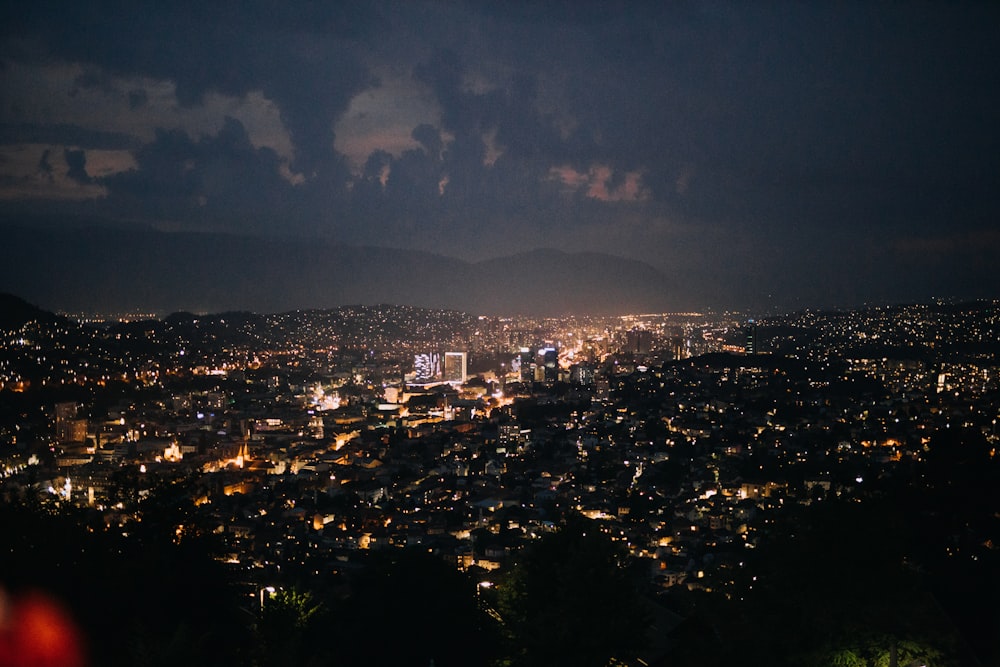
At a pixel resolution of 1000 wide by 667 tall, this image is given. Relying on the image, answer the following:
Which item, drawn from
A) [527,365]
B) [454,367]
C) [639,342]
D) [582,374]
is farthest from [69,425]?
[639,342]

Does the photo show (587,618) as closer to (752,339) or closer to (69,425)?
(69,425)

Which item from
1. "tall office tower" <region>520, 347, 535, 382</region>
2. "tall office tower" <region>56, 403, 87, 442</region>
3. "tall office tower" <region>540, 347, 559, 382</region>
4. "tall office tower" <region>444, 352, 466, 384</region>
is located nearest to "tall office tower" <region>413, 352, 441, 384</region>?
"tall office tower" <region>444, 352, 466, 384</region>

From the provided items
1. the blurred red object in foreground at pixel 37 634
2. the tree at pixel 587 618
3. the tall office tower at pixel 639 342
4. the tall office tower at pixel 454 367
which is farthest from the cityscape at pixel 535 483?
the tall office tower at pixel 639 342

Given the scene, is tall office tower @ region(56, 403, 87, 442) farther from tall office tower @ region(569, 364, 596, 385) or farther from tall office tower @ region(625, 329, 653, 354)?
tall office tower @ region(625, 329, 653, 354)

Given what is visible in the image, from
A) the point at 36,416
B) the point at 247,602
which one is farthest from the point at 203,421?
the point at 247,602

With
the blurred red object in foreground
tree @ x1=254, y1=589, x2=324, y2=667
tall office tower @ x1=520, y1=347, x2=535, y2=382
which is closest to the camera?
the blurred red object in foreground

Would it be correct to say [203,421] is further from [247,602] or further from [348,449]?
[247,602]
